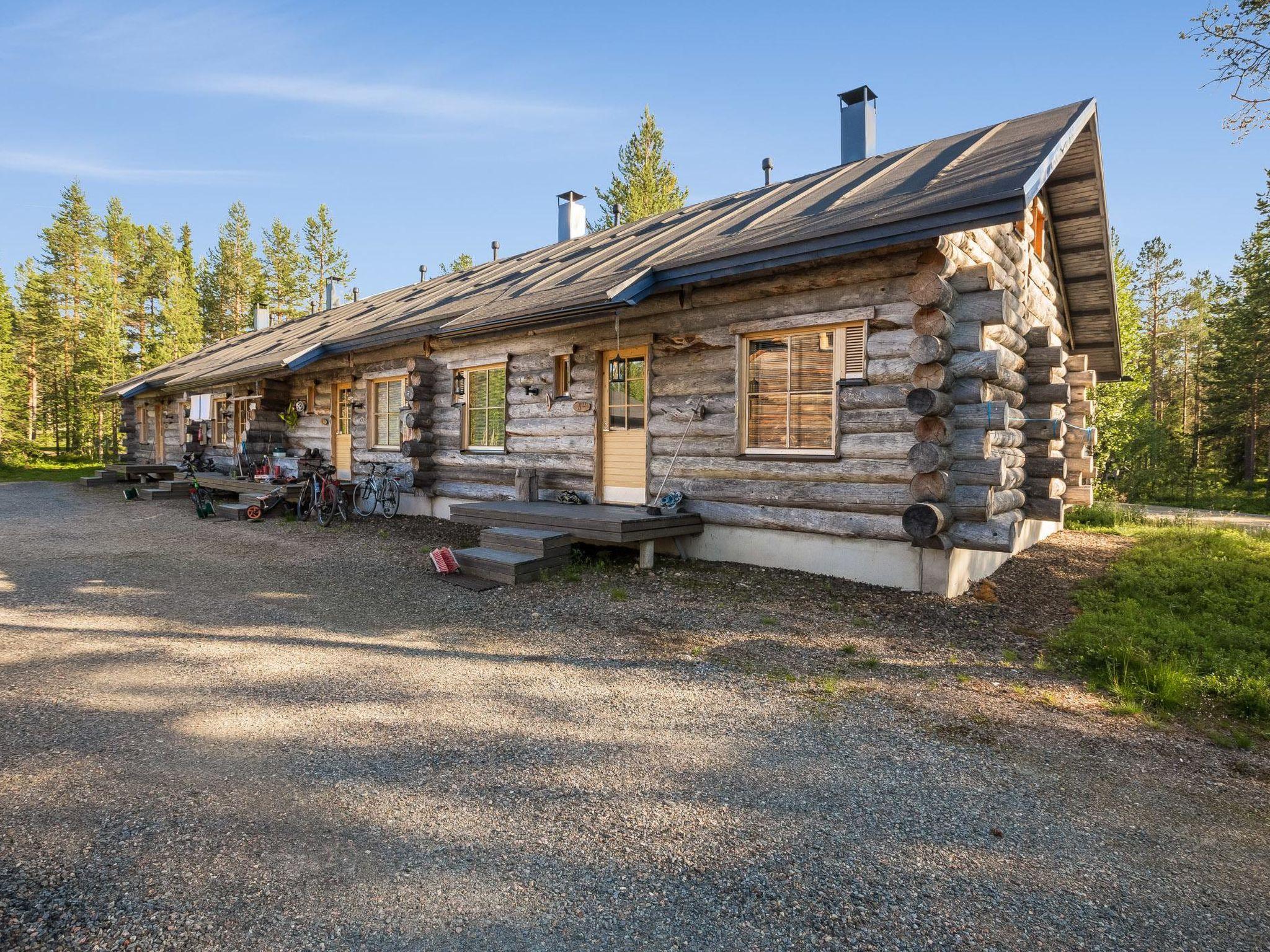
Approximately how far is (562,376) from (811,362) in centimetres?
408

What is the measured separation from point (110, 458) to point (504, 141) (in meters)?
28.1

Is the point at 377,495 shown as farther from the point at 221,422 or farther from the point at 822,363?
the point at 221,422

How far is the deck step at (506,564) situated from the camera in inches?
282

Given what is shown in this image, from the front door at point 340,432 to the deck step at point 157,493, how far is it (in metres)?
4.86

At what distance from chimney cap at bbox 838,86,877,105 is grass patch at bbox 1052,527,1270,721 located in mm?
8152

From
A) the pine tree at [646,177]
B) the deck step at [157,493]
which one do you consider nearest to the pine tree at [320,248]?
the pine tree at [646,177]

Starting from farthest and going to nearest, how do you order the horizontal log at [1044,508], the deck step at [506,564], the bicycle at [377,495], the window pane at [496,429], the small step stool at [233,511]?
the small step stool at [233,511] → the bicycle at [377,495] → the window pane at [496,429] → the horizontal log at [1044,508] → the deck step at [506,564]

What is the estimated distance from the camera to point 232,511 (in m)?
12.9

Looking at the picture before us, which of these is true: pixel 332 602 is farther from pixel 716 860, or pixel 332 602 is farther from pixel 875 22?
pixel 875 22

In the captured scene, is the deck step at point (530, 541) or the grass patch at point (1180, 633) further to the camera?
the deck step at point (530, 541)

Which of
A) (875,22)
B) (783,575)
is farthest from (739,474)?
(875,22)

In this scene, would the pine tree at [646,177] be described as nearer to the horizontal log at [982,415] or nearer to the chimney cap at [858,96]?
the chimney cap at [858,96]

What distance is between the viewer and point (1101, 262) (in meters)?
10.8

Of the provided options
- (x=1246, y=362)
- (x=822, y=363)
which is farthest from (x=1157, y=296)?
(x=822, y=363)
